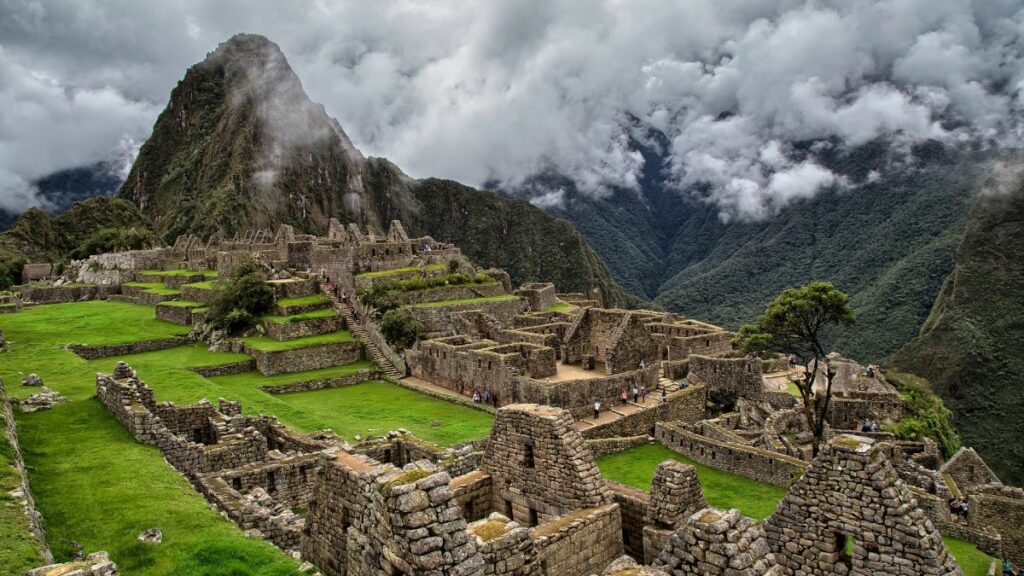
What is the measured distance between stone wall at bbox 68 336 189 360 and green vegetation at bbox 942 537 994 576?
Answer: 92.0ft

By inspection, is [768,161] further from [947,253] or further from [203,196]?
[203,196]

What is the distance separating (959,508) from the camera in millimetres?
16234

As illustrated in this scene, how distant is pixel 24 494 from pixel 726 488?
43.8 feet

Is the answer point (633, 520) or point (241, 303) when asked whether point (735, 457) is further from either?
point (241, 303)

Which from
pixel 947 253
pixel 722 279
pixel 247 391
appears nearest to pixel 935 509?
pixel 247 391

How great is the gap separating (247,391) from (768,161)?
10935 centimetres

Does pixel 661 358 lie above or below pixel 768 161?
below

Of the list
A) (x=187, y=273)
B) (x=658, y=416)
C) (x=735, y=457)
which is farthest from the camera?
(x=187, y=273)

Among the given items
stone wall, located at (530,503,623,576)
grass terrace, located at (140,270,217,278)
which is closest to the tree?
stone wall, located at (530,503,623,576)

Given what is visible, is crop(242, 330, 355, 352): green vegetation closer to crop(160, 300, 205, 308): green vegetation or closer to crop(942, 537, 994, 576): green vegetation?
crop(160, 300, 205, 308): green vegetation

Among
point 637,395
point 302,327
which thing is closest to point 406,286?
point 302,327

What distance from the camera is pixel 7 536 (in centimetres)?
566

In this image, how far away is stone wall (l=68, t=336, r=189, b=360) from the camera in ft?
80.0

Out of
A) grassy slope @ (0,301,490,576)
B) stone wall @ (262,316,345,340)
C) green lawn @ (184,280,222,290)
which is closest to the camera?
grassy slope @ (0,301,490,576)
